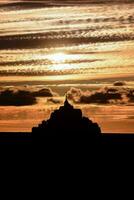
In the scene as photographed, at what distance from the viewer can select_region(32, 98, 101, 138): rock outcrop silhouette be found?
175375 millimetres

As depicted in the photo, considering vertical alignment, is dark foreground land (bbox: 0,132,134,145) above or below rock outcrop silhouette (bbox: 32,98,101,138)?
below

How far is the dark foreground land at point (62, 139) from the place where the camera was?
583 feet

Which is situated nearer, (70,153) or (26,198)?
(26,198)

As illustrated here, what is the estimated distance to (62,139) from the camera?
585 feet

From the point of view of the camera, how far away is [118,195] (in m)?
156

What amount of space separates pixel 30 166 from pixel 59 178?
1090 cm

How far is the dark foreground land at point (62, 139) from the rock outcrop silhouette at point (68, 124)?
0.60m

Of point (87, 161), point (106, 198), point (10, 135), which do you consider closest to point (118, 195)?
point (106, 198)

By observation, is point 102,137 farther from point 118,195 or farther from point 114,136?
point 118,195

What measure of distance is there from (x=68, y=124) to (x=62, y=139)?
3.08 metres

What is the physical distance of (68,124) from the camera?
176m

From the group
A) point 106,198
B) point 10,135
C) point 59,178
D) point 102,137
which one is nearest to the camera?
point 106,198

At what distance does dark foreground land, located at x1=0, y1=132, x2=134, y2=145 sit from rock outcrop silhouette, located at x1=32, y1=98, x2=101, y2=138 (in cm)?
60

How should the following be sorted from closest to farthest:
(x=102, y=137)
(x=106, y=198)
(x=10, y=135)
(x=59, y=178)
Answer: (x=106, y=198) < (x=59, y=178) < (x=102, y=137) < (x=10, y=135)
